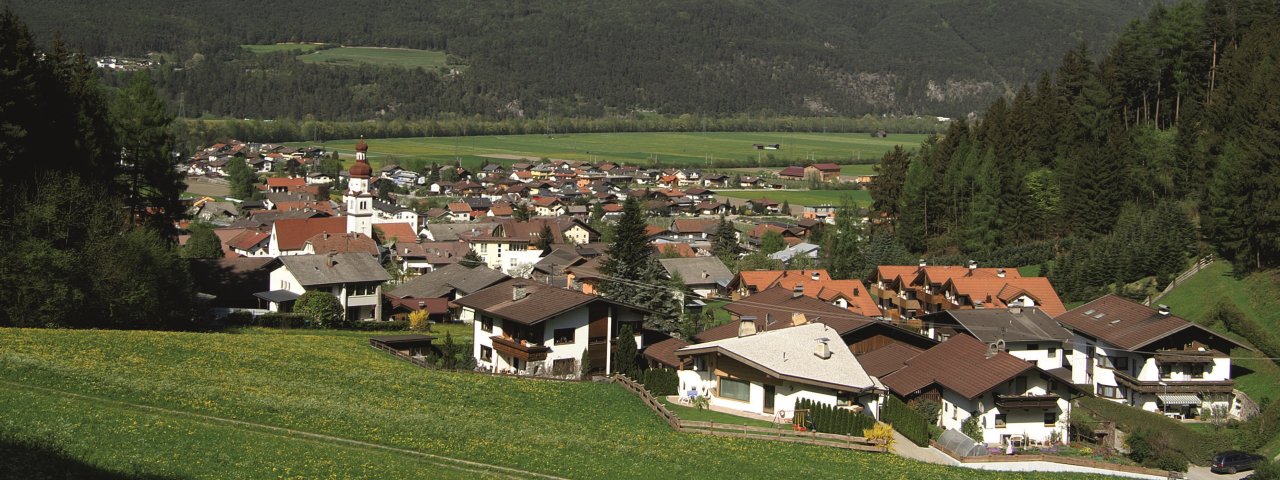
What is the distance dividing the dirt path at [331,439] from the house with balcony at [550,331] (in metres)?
13.9

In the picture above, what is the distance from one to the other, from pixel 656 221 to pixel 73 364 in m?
88.3

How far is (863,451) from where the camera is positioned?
25.6 meters

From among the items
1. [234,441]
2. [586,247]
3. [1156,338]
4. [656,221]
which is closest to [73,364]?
[234,441]

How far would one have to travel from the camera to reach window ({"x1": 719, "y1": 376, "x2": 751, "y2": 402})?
30.6 meters

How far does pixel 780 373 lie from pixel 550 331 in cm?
934

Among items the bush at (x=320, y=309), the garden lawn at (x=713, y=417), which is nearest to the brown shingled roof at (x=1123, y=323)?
the garden lawn at (x=713, y=417)

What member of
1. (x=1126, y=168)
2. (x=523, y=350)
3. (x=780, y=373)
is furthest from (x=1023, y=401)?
(x=1126, y=168)

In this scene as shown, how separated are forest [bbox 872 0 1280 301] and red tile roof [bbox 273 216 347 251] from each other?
3971 cm

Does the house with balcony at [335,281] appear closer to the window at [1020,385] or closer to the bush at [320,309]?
the bush at [320,309]

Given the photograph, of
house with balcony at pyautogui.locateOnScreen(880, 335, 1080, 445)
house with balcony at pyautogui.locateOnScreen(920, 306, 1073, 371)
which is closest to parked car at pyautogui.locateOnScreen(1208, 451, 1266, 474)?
house with balcony at pyautogui.locateOnScreen(880, 335, 1080, 445)

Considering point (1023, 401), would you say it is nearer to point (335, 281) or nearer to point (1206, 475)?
point (1206, 475)

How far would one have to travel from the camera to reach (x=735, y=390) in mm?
30938

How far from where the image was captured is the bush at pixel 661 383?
109 feet

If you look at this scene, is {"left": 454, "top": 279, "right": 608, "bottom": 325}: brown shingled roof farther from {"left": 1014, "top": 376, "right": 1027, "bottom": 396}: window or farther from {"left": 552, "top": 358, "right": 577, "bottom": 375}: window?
{"left": 1014, "top": 376, "right": 1027, "bottom": 396}: window
